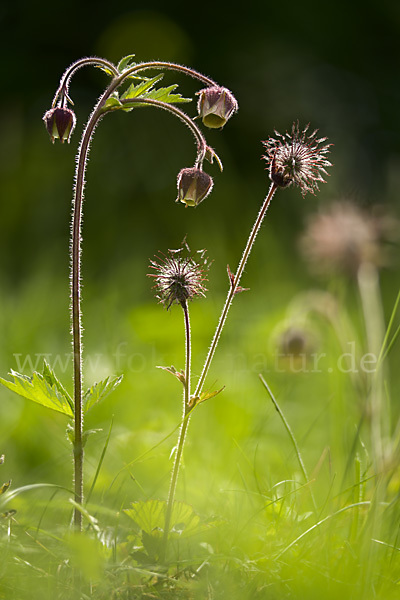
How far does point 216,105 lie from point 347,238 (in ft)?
4.01

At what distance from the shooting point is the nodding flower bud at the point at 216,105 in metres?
1.43

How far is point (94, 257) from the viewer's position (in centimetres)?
464

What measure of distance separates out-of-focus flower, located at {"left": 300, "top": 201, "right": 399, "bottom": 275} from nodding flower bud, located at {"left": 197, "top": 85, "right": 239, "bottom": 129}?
1.15 meters

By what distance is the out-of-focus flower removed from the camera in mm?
2473

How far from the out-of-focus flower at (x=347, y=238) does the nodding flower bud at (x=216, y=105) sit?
1152 millimetres

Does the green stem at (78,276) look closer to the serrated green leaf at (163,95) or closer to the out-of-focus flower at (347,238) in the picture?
the serrated green leaf at (163,95)

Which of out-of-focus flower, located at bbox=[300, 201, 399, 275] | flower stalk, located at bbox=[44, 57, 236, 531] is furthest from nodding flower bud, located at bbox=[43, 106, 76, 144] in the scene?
out-of-focus flower, located at bbox=[300, 201, 399, 275]

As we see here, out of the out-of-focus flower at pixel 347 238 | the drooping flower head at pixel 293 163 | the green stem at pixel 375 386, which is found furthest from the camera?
the out-of-focus flower at pixel 347 238

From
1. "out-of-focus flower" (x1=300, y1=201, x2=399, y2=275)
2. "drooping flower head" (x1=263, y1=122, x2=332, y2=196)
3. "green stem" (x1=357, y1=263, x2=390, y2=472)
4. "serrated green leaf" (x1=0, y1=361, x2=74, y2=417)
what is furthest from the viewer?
"out-of-focus flower" (x1=300, y1=201, x2=399, y2=275)

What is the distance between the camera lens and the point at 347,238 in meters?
2.50

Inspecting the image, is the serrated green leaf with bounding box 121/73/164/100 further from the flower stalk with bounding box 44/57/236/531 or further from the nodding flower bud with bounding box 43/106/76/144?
the nodding flower bud with bounding box 43/106/76/144

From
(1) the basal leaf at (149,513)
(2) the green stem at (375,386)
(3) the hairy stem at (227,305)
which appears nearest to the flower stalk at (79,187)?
(1) the basal leaf at (149,513)

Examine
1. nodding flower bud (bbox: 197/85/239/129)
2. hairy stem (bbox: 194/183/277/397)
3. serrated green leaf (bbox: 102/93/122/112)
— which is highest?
nodding flower bud (bbox: 197/85/239/129)

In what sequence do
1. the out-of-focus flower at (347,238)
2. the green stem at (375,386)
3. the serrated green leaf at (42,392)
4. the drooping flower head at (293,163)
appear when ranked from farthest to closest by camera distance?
the out-of-focus flower at (347,238) < the green stem at (375,386) < the drooping flower head at (293,163) < the serrated green leaf at (42,392)
